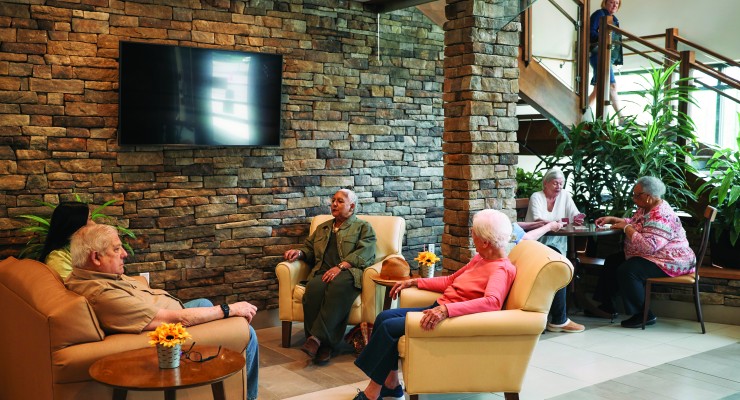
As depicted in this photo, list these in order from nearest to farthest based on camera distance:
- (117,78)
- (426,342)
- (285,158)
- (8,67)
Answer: (426,342), (8,67), (117,78), (285,158)

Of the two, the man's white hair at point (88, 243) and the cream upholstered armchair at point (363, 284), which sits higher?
the man's white hair at point (88, 243)

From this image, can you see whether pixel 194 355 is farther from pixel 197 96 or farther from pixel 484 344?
pixel 197 96

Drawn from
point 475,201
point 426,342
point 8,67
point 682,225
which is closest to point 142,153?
point 8,67

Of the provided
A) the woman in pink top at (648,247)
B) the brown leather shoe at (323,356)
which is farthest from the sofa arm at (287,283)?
the woman in pink top at (648,247)

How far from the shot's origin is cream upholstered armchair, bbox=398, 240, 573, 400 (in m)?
3.54

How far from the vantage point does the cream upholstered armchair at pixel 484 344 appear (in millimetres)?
3535

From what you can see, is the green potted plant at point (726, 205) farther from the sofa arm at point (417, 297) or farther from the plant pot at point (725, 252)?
the sofa arm at point (417, 297)

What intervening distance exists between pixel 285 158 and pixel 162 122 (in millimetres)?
1059

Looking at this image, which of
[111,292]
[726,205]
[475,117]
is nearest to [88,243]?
[111,292]

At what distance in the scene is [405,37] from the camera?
21.0 ft

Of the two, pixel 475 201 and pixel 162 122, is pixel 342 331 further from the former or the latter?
pixel 162 122

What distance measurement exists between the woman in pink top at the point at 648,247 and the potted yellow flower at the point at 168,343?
386 cm

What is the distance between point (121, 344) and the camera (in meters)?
3.08

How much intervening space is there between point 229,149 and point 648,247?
3.18m
